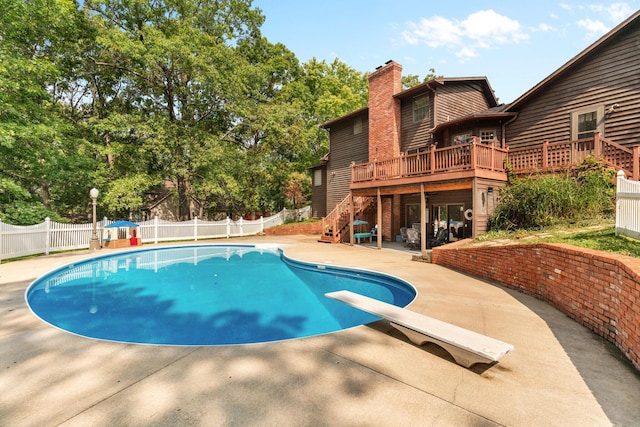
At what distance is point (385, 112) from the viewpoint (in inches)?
651

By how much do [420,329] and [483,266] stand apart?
521 centimetres

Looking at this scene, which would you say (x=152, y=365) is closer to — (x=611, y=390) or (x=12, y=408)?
(x=12, y=408)

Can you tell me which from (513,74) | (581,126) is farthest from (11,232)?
(513,74)

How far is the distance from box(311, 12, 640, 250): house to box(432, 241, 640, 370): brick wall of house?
3.27 meters

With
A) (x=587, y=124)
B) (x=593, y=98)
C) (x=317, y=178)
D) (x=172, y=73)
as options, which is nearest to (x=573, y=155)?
(x=587, y=124)

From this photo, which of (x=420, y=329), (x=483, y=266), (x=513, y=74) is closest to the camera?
(x=420, y=329)

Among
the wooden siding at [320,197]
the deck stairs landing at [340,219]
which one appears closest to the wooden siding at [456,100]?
the deck stairs landing at [340,219]

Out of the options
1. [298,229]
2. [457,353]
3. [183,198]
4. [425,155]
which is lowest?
[457,353]

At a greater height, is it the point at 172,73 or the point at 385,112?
the point at 172,73

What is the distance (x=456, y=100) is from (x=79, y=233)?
19.7m

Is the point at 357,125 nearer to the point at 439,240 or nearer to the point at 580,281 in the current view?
the point at 439,240

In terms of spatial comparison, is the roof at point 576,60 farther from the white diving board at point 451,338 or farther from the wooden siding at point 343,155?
the white diving board at point 451,338

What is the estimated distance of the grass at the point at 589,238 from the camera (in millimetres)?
4988

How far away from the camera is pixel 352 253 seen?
40.0 ft
